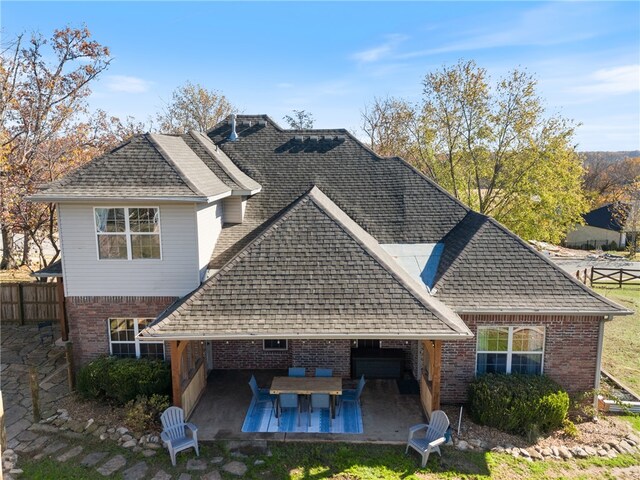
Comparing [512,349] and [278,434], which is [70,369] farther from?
[512,349]

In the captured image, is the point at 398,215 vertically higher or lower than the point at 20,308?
higher

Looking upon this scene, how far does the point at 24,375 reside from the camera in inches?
509

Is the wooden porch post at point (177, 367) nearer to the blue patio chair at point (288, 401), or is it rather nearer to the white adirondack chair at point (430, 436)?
the blue patio chair at point (288, 401)

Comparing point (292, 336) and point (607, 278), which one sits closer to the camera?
point (292, 336)

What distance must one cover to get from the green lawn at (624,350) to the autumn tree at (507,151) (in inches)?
262

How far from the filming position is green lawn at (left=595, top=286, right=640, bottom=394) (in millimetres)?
13422

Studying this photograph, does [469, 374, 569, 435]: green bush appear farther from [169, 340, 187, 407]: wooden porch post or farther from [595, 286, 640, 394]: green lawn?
[169, 340, 187, 407]: wooden porch post

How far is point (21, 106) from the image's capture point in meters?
20.5

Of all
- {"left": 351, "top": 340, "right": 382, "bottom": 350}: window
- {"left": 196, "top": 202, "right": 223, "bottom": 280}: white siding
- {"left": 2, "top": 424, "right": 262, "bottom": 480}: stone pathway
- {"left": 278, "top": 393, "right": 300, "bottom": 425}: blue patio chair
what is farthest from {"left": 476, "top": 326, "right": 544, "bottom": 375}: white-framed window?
{"left": 196, "top": 202, "right": 223, "bottom": 280}: white siding

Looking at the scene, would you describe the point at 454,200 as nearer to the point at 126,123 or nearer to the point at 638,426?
the point at 638,426

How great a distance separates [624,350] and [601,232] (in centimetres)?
4777

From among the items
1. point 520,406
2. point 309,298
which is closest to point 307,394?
point 309,298

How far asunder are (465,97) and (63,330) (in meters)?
24.8

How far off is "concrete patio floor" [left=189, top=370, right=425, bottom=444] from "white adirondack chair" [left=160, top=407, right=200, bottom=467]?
0.46 m
